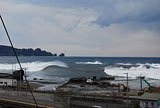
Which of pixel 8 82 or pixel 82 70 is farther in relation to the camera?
pixel 82 70

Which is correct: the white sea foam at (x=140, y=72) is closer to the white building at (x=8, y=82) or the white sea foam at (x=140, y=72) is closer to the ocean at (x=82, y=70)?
the ocean at (x=82, y=70)

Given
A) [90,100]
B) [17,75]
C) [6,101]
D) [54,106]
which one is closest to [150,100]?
[90,100]

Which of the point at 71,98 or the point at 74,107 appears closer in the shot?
the point at 74,107

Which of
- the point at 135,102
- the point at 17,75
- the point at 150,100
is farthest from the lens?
the point at 17,75

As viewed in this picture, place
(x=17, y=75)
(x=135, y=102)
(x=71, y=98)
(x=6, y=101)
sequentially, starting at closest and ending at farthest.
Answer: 1. (x=135, y=102)
2. (x=6, y=101)
3. (x=71, y=98)
4. (x=17, y=75)

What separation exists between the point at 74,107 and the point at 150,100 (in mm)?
7114

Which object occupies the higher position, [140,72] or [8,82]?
[8,82]

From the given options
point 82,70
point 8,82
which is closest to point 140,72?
point 82,70

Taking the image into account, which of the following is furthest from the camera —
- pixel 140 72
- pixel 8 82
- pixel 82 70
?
pixel 82 70

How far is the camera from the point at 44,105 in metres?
18.5

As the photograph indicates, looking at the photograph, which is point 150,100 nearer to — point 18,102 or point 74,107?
point 74,107

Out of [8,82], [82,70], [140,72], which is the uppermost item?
[8,82]

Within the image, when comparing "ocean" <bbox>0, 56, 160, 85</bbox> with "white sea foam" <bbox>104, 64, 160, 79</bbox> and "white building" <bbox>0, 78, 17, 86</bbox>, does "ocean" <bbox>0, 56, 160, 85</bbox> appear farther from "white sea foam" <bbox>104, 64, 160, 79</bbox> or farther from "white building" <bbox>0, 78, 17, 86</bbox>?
"white building" <bbox>0, 78, 17, 86</bbox>

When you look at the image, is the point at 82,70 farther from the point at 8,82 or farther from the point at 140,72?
the point at 8,82
